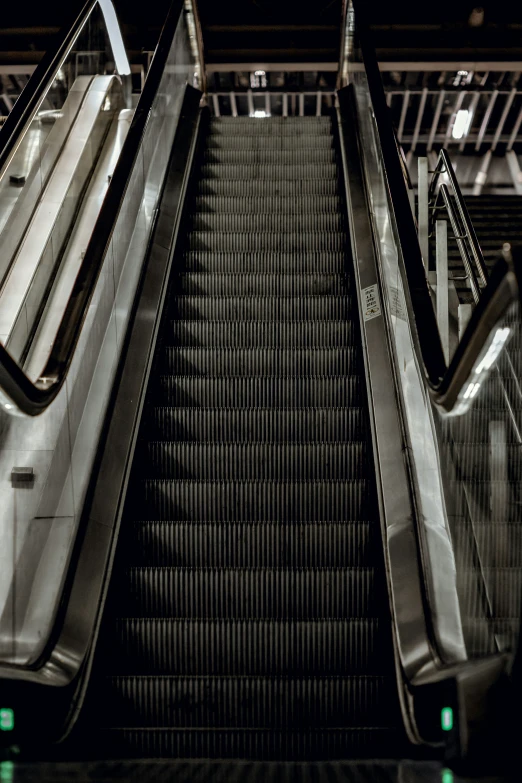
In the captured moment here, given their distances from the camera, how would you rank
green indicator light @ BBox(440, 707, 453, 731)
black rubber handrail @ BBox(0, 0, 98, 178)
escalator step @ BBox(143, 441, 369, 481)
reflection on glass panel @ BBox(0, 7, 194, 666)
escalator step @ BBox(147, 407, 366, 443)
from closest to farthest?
green indicator light @ BBox(440, 707, 453, 731)
reflection on glass panel @ BBox(0, 7, 194, 666)
escalator step @ BBox(143, 441, 369, 481)
escalator step @ BBox(147, 407, 366, 443)
black rubber handrail @ BBox(0, 0, 98, 178)

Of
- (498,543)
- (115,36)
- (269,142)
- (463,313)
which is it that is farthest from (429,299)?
(115,36)

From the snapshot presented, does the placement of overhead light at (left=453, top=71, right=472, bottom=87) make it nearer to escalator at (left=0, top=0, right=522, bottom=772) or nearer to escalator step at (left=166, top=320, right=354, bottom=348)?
escalator at (left=0, top=0, right=522, bottom=772)

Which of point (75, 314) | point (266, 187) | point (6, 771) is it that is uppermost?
point (266, 187)

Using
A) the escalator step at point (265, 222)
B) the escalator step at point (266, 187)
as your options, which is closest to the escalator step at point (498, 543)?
the escalator step at point (265, 222)

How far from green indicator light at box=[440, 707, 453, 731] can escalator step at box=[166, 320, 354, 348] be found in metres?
2.38

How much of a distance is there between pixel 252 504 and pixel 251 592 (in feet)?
1.54

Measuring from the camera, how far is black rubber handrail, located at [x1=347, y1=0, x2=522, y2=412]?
78.1 inches

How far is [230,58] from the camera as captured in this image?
1166 cm

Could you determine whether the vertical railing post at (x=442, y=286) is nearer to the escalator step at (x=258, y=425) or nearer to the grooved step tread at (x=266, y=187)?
the escalator step at (x=258, y=425)

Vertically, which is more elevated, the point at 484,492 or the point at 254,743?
the point at 484,492

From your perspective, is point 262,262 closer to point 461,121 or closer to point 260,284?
point 260,284

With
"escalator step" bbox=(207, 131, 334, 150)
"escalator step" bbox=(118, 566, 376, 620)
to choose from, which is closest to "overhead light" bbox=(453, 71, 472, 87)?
"escalator step" bbox=(207, 131, 334, 150)

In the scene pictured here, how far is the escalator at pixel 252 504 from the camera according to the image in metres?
2.50

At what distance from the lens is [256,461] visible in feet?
12.1
